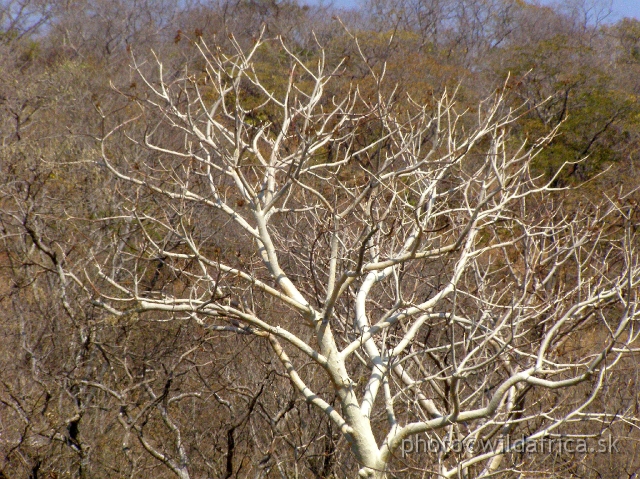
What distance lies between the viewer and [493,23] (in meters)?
29.6

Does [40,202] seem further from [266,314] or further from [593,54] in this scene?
[593,54]

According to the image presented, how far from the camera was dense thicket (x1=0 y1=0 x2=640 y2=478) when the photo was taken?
6.91 meters

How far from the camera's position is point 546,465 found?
6.31 m

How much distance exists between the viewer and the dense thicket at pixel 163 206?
6910 mm

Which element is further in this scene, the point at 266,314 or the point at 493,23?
the point at 493,23

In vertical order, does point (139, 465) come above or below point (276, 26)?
below

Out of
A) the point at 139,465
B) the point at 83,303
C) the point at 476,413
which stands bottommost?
the point at 139,465

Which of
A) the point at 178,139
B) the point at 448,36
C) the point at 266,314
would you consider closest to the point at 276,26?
the point at 448,36

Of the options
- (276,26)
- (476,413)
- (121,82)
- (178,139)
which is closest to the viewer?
(476,413)

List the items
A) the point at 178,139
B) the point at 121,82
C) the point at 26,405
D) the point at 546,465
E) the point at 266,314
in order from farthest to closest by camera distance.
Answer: the point at 121,82, the point at 178,139, the point at 266,314, the point at 26,405, the point at 546,465

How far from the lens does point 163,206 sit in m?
10.5

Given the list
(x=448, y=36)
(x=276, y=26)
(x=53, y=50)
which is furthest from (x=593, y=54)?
(x=53, y=50)

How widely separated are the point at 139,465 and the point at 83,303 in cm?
186

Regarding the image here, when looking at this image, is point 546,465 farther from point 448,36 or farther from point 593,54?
point 448,36
